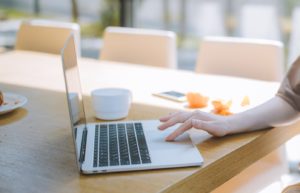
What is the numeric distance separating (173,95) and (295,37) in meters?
1.90

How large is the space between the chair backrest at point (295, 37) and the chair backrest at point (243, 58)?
1131 mm

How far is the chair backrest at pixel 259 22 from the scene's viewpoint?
3.37 meters

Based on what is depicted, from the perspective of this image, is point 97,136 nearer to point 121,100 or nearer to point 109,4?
point 121,100

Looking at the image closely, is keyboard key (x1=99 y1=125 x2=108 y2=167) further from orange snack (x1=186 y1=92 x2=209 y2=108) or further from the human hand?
orange snack (x1=186 y1=92 x2=209 y2=108)

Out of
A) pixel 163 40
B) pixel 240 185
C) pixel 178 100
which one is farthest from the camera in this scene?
pixel 163 40

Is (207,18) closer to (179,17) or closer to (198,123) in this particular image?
(179,17)

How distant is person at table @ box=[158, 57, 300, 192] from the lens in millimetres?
1223

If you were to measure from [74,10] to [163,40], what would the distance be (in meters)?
2.10

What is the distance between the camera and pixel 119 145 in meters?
1.14

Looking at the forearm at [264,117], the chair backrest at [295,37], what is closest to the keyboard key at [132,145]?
the forearm at [264,117]

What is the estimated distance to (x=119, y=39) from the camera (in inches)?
104

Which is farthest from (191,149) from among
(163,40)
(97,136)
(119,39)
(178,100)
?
(119,39)

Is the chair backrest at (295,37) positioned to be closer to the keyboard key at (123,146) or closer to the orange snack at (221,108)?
the orange snack at (221,108)

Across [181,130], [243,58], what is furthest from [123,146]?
[243,58]
